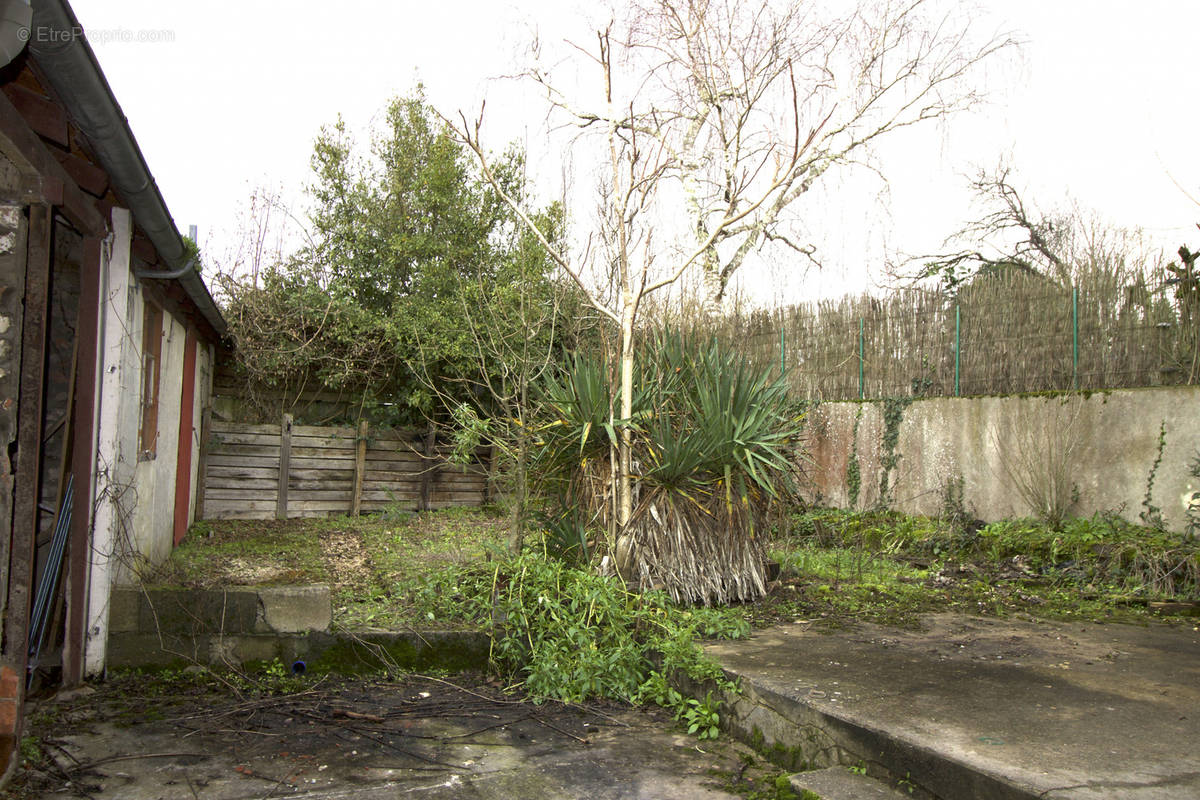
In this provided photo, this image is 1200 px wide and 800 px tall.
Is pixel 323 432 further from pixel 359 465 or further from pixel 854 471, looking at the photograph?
pixel 854 471

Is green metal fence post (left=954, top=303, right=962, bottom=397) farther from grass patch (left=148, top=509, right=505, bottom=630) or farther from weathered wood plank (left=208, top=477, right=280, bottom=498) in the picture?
weathered wood plank (left=208, top=477, right=280, bottom=498)

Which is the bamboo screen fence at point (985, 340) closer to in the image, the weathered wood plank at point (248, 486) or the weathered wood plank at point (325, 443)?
the weathered wood plank at point (325, 443)

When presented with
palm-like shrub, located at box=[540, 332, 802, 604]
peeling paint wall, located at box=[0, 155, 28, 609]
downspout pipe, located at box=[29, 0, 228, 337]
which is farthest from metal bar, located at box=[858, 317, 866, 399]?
peeling paint wall, located at box=[0, 155, 28, 609]

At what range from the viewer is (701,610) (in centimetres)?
506

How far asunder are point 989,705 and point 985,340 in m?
6.06

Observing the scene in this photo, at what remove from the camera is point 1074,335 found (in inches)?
309

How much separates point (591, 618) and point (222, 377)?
767 cm

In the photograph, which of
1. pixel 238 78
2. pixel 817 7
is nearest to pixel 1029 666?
pixel 817 7

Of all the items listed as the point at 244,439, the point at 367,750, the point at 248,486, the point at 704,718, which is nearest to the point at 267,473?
the point at 248,486

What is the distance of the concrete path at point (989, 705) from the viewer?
271 cm

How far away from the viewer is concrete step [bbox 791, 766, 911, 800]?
2.86 meters

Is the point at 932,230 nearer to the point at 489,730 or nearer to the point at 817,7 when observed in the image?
the point at 817,7

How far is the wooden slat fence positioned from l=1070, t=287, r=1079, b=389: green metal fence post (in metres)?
6.37

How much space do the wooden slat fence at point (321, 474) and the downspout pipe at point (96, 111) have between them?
5347 mm
